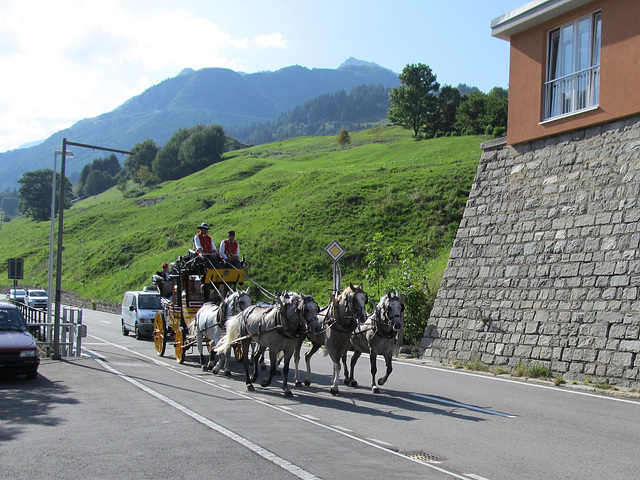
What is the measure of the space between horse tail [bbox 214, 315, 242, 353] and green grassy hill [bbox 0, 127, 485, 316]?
851cm

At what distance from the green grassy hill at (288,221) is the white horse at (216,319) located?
7.65m

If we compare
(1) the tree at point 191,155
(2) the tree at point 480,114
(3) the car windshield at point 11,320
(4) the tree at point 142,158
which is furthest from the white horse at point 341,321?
(4) the tree at point 142,158

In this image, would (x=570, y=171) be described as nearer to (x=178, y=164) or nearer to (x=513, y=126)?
(x=513, y=126)

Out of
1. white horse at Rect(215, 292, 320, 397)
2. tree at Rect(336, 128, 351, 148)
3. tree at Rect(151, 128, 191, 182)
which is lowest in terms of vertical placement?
white horse at Rect(215, 292, 320, 397)

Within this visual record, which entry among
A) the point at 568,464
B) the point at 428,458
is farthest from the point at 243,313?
the point at 568,464

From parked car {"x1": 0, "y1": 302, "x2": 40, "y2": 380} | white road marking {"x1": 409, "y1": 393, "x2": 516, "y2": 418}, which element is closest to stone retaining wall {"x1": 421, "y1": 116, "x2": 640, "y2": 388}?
white road marking {"x1": 409, "y1": 393, "x2": 516, "y2": 418}

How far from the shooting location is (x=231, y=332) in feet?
39.5

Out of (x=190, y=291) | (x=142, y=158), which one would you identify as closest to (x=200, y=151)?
(x=142, y=158)

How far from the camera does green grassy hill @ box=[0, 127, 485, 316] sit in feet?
Answer: 112

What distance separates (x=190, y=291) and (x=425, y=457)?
10.5 meters

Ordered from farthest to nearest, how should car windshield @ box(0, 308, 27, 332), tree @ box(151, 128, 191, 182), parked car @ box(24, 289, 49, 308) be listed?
tree @ box(151, 128, 191, 182) < parked car @ box(24, 289, 49, 308) < car windshield @ box(0, 308, 27, 332)

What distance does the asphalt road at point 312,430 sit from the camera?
6.07 meters

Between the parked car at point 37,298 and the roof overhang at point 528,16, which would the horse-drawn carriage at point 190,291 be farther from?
the parked car at point 37,298

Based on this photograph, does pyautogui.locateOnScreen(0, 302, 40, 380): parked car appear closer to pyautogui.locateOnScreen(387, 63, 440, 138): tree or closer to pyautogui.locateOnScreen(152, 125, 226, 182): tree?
pyautogui.locateOnScreen(387, 63, 440, 138): tree
